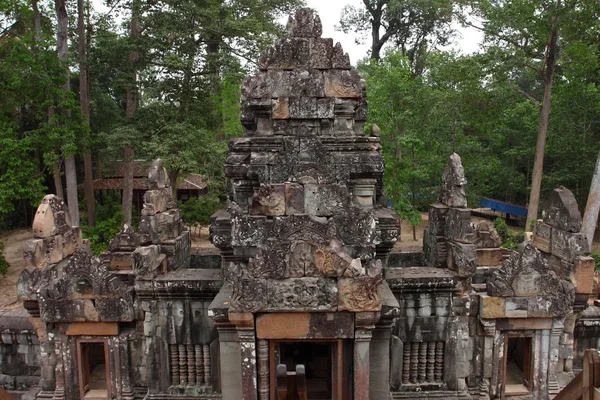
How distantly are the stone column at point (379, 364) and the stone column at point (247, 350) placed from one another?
62.6 inches

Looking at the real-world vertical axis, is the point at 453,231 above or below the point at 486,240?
above

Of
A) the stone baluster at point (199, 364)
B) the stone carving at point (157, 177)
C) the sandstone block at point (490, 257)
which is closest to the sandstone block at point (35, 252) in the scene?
the stone carving at point (157, 177)

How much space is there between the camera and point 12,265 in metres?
18.9

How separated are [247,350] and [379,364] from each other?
1.83m

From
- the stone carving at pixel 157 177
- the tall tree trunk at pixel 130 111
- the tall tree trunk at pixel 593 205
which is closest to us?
the stone carving at pixel 157 177

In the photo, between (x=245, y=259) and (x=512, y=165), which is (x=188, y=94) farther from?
(x=512, y=165)

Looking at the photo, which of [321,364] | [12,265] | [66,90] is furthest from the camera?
[12,265]

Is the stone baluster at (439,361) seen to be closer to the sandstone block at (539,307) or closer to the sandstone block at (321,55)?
the sandstone block at (539,307)

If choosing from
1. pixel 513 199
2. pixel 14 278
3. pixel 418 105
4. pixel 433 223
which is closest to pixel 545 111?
pixel 418 105

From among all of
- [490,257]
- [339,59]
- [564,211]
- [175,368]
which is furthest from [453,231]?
[175,368]

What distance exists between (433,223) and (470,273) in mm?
1448

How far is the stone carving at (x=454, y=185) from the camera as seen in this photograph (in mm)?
7722

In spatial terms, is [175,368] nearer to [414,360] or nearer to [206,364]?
[206,364]

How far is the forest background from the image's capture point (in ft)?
55.0
